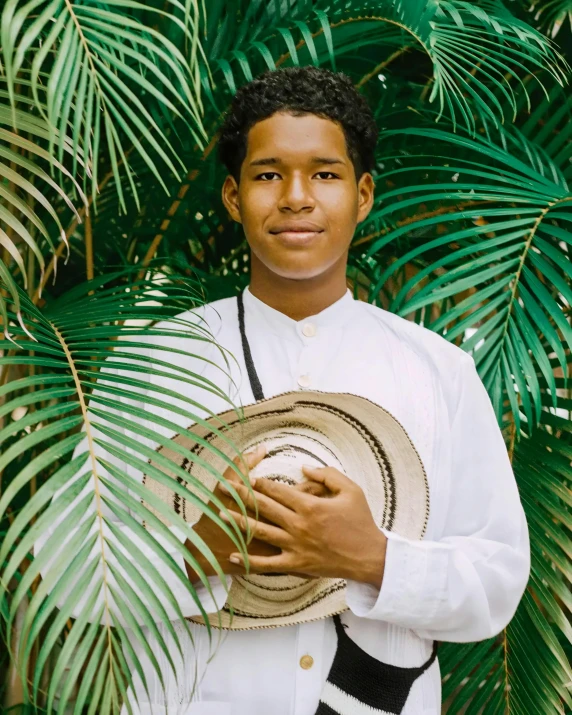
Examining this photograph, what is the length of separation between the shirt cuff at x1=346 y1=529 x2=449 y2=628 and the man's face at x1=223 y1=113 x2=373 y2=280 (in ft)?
1.25

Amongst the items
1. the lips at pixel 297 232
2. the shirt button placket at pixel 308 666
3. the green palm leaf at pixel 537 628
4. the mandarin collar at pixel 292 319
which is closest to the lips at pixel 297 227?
the lips at pixel 297 232

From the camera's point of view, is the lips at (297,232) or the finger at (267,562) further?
the lips at (297,232)

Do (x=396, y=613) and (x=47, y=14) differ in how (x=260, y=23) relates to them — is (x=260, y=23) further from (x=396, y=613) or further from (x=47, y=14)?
(x=396, y=613)

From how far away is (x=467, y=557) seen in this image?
1.14m

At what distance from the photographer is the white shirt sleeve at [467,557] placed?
109 centimetres

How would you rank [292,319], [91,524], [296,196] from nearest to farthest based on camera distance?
[91,524]
[296,196]
[292,319]

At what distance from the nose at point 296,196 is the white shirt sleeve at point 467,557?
0.32m

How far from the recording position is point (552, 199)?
151cm

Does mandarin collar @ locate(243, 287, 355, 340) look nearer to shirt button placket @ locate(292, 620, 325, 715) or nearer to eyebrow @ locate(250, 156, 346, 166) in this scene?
eyebrow @ locate(250, 156, 346, 166)

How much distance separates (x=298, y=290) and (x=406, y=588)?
1.44ft

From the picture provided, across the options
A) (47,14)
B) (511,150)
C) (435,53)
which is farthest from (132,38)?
(511,150)

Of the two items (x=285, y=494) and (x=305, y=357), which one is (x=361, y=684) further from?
(x=305, y=357)

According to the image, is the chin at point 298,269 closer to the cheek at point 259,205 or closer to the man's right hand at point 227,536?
the cheek at point 259,205

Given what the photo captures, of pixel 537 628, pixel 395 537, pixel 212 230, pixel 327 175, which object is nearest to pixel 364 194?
pixel 327 175
